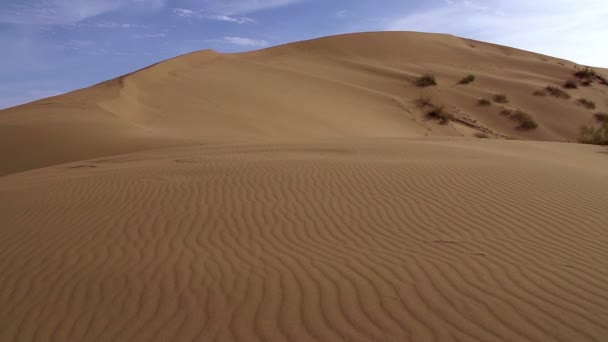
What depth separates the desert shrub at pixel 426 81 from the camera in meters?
31.3

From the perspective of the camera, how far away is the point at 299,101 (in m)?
26.2

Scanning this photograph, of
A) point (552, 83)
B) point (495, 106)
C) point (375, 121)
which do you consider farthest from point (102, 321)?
point (552, 83)

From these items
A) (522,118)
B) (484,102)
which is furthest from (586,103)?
(484,102)

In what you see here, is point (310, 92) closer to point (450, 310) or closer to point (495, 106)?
point (495, 106)

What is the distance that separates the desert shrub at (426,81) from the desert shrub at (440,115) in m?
4.03

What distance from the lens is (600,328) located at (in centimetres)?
371

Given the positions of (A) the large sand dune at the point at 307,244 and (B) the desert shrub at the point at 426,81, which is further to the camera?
(B) the desert shrub at the point at 426,81

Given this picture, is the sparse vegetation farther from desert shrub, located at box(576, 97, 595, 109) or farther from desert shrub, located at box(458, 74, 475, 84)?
desert shrub, located at box(576, 97, 595, 109)

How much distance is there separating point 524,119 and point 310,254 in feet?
82.9

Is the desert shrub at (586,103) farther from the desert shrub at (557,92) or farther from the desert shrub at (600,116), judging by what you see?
the desert shrub at (600,116)

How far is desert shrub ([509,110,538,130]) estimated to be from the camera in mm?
27328

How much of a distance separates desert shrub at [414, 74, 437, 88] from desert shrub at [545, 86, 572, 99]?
686 cm

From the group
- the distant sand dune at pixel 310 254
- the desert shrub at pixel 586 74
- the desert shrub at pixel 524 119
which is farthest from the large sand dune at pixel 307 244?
the desert shrub at pixel 586 74

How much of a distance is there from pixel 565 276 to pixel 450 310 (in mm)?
1346
